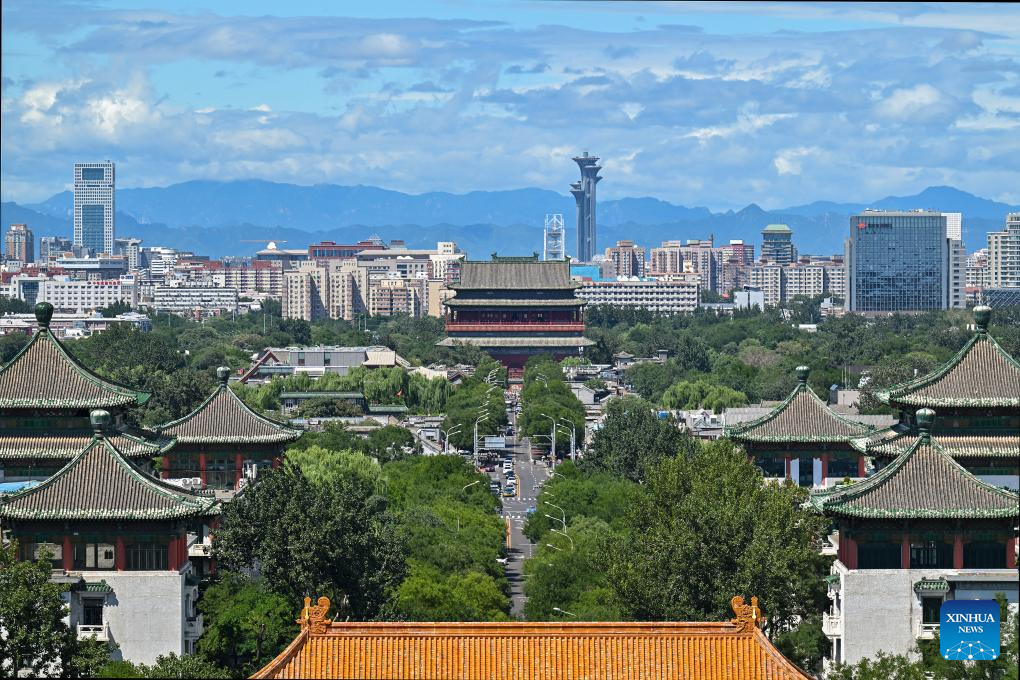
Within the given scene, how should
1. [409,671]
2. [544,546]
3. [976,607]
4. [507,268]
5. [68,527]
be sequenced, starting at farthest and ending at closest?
[507,268], [544,546], [68,527], [976,607], [409,671]

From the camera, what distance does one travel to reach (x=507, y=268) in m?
170

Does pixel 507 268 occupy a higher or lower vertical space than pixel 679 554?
higher

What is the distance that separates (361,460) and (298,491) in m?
30.3

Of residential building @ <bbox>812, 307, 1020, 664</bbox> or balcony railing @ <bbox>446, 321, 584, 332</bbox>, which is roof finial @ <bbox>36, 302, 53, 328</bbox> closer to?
residential building @ <bbox>812, 307, 1020, 664</bbox>

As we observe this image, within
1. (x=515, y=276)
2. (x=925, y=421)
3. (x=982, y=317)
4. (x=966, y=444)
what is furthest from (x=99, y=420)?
(x=515, y=276)

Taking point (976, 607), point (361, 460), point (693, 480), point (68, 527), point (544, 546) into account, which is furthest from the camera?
point (361, 460)

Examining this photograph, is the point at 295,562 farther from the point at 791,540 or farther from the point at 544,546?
the point at 544,546

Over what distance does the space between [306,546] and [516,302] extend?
12153 cm

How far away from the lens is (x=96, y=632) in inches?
1679

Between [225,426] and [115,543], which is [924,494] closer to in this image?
[115,543]

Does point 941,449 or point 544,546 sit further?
point 544,546

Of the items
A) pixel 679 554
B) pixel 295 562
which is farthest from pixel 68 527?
pixel 679 554

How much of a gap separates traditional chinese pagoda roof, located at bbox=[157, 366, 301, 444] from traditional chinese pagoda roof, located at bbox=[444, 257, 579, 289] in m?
108

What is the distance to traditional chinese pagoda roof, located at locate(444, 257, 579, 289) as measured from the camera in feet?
550
